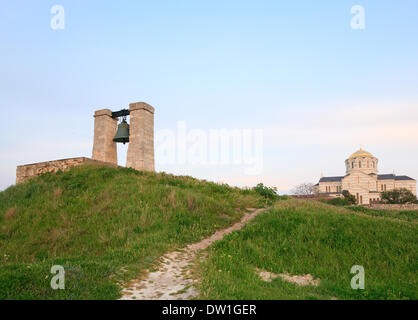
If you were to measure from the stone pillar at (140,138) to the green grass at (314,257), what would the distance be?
27.3ft

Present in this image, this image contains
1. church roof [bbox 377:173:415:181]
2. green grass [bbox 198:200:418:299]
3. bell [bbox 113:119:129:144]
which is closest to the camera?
green grass [bbox 198:200:418:299]

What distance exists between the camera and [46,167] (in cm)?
1728

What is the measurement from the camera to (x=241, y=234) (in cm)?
946

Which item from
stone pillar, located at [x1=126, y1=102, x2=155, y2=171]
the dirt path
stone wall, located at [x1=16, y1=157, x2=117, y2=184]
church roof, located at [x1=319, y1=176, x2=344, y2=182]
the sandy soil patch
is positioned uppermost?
church roof, located at [x1=319, y1=176, x2=344, y2=182]

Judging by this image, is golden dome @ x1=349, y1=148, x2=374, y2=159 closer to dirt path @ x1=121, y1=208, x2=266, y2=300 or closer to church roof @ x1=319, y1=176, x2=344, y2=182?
church roof @ x1=319, y1=176, x2=344, y2=182

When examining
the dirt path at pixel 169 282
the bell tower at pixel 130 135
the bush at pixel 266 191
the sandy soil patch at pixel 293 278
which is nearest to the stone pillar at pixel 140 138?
the bell tower at pixel 130 135

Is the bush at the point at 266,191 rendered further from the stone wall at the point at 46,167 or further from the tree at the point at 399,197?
the tree at the point at 399,197

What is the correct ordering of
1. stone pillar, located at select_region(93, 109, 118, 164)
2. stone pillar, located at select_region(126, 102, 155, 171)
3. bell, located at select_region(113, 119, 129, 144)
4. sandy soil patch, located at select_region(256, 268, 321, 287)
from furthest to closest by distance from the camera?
stone pillar, located at select_region(93, 109, 118, 164) < bell, located at select_region(113, 119, 129, 144) < stone pillar, located at select_region(126, 102, 155, 171) < sandy soil patch, located at select_region(256, 268, 321, 287)

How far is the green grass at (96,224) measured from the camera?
5.96m

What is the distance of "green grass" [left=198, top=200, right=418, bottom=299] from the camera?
5.77m

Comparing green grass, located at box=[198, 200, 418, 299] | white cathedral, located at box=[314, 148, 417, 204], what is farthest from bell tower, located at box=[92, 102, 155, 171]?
white cathedral, located at box=[314, 148, 417, 204]

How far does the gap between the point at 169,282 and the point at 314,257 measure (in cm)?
412

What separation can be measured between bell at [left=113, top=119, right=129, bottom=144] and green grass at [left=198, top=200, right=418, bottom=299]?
991 cm
